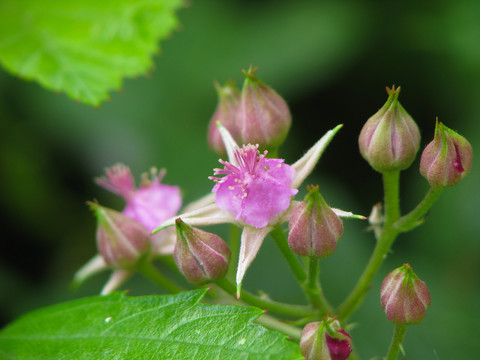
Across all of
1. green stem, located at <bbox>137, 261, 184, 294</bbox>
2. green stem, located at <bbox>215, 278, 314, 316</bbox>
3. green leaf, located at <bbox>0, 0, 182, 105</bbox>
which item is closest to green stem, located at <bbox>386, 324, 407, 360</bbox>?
green stem, located at <bbox>215, 278, 314, 316</bbox>

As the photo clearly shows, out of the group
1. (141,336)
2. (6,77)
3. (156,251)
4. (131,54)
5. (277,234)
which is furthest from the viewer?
(6,77)

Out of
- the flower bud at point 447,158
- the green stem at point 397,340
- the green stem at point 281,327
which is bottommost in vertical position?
the green stem at point 397,340

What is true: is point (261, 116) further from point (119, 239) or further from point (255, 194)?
point (119, 239)

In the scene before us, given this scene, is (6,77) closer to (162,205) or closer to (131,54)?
(131,54)

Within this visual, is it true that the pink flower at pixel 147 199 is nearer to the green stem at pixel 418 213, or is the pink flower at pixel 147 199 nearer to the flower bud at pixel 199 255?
the flower bud at pixel 199 255

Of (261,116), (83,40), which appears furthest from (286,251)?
(83,40)

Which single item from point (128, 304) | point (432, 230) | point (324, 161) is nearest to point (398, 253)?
point (432, 230)

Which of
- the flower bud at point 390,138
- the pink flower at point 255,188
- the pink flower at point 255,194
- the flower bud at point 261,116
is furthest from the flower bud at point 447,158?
the flower bud at point 261,116
